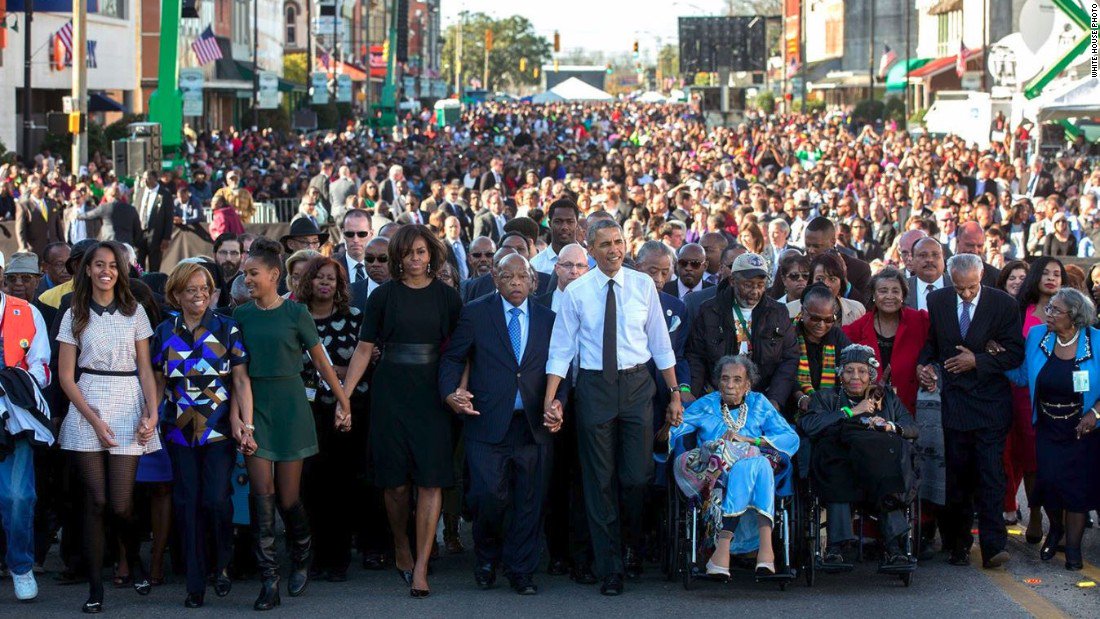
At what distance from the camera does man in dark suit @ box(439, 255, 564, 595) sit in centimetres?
874

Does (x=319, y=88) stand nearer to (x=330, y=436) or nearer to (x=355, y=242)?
(x=355, y=242)

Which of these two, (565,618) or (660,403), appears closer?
(565,618)

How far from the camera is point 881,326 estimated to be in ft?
32.3

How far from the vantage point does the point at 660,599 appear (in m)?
8.56

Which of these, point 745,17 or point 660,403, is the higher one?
point 745,17

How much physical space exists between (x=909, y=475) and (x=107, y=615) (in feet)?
13.5

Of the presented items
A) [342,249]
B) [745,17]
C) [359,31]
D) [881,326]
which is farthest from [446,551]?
[359,31]

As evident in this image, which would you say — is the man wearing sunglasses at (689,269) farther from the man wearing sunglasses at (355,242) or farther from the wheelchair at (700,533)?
the wheelchair at (700,533)

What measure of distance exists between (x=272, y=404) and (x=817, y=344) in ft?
10.1

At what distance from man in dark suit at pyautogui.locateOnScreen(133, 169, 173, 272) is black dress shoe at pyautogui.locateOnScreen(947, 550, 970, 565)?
11657mm

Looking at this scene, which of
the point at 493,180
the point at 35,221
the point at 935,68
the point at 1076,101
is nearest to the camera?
the point at 35,221

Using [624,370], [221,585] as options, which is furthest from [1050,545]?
[221,585]

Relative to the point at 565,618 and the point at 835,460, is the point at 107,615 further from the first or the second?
the point at 835,460

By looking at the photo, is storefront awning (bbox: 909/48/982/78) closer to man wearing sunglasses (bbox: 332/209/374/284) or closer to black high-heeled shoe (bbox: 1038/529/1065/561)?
man wearing sunglasses (bbox: 332/209/374/284)
